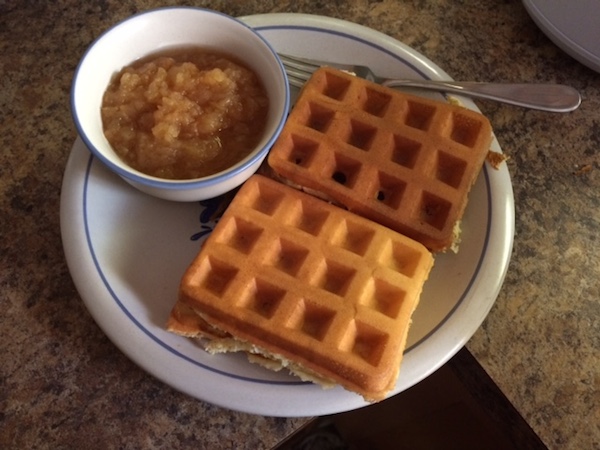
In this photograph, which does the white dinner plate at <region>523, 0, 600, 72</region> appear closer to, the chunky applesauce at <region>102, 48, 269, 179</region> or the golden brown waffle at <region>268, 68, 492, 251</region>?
the golden brown waffle at <region>268, 68, 492, 251</region>

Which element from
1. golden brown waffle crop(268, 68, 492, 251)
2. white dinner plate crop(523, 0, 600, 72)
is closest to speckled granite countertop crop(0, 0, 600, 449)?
white dinner plate crop(523, 0, 600, 72)

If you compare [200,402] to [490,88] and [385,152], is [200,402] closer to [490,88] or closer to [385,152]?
[385,152]

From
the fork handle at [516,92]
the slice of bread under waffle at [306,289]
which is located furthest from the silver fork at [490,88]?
the slice of bread under waffle at [306,289]

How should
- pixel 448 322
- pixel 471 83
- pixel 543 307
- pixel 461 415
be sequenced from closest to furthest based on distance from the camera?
pixel 448 322 → pixel 543 307 → pixel 471 83 → pixel 461 415

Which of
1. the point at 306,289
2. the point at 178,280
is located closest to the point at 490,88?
the point at 306,289

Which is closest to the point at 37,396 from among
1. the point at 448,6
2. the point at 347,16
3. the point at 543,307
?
the point at 543,307

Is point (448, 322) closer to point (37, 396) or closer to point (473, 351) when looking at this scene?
point (473, 351)
